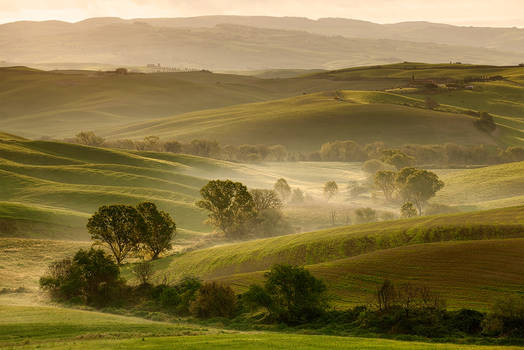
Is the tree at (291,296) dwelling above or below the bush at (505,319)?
below

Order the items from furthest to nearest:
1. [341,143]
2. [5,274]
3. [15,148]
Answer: [341,143] < [15,148] < [5,274]

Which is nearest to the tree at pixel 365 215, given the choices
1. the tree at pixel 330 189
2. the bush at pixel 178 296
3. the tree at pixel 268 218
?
the tree at pixel 268 218

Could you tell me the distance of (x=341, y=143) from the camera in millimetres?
192125

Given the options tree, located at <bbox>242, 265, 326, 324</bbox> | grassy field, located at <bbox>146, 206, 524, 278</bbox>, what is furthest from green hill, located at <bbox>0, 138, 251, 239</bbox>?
tree, located at <bbox>242, 265, 326, 324</bbox>

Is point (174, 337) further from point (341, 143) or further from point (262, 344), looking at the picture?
point (341, 143)

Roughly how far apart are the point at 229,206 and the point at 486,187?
196 ft

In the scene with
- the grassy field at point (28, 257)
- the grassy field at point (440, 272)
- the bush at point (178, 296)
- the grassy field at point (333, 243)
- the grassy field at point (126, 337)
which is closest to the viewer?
the grassy field at point (126, 337)

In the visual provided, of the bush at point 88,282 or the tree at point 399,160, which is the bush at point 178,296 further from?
the tree at point 399,160

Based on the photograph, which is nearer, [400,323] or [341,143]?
[400,323]

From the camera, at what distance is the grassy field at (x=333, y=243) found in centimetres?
5878

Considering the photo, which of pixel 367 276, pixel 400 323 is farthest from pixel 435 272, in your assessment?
pixel 400 323

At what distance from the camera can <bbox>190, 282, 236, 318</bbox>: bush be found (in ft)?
146

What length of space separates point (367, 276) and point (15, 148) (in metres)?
124

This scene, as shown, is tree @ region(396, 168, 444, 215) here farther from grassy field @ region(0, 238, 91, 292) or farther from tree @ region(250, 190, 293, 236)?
grassy field @ region(0, 238, 91, 292)
